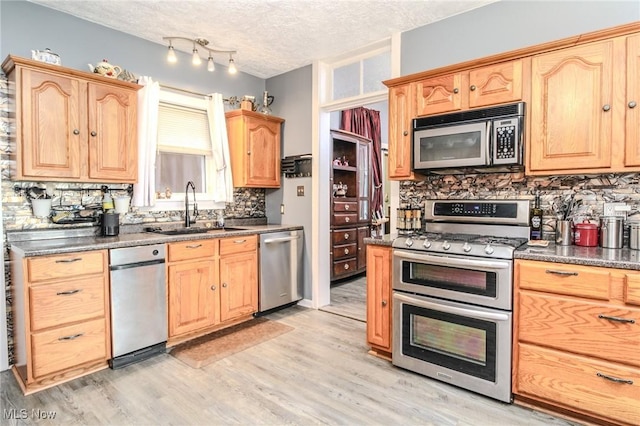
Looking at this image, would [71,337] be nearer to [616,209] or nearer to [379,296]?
[379,296]

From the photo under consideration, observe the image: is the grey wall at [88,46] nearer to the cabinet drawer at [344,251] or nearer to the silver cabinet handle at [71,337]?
the silver cabinet handle at [71,337]

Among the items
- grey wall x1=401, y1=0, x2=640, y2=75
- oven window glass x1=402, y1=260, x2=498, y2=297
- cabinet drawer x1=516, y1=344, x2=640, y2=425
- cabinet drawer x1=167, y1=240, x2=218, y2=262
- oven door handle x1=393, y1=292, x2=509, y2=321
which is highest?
grey wall x1=401, y1=0, x2=640, y2=75

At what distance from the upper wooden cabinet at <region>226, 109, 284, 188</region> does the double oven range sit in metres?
2.05

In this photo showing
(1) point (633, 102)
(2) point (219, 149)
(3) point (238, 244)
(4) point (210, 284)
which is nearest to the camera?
(1) point (633, 102)

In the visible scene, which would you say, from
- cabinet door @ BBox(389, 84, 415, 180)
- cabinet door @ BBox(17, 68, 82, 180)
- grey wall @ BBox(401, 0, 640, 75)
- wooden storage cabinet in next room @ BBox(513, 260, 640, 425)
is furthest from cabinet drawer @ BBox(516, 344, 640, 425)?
cabinet door @ BBox(17, 68, 82, 180)

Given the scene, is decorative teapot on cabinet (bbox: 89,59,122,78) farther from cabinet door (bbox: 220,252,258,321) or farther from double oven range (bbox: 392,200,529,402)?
double oven range (bbox: 392,200,529,402)

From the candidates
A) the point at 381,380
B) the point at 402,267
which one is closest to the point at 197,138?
the point at 402,267

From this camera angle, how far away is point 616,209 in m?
2.31

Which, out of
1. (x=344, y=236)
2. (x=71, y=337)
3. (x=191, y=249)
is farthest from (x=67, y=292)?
(x=344, y=236)

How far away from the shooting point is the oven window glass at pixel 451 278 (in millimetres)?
2211

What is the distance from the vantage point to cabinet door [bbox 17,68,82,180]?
247 centimetres

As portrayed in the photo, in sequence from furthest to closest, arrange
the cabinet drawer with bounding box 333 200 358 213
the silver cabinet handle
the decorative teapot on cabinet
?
the cabinet drawer with bounding box 333 200 358 213 < the decorative teapot on cabinet < the silver cabinet handle

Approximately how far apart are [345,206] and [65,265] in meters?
3.52

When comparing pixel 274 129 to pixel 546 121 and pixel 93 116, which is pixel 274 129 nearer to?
pixel 93 116
